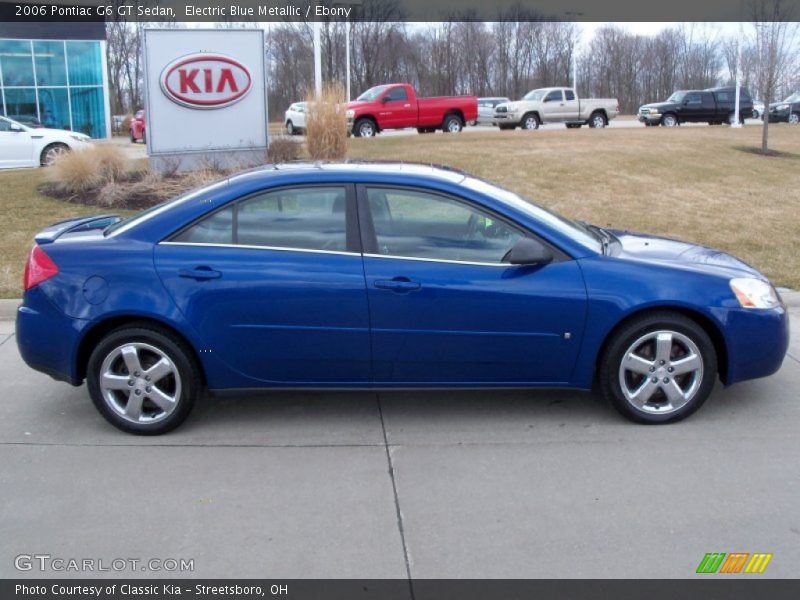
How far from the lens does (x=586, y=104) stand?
33312mm

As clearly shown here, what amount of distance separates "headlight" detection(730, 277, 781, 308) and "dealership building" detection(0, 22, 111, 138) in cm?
3682

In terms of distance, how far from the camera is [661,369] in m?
5.00

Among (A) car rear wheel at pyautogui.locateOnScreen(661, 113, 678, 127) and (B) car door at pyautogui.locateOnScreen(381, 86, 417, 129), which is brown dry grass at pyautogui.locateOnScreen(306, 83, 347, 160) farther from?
(A) car rear wheel at pyautogui.locateOnScreen(661, 113, 678, 127)

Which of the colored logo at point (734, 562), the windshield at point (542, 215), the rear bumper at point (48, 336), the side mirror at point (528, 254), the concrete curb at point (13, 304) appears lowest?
the colored logo at point (734, 562)

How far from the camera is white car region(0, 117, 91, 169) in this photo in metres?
19.8

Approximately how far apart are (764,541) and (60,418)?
159 inches

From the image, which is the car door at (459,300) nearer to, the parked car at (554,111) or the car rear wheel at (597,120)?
the parked car at (554,111)

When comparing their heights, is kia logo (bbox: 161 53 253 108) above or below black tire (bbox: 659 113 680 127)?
above

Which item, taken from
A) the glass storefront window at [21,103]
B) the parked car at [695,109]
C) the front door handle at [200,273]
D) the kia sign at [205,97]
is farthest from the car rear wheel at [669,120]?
the front door handle at [200,273]

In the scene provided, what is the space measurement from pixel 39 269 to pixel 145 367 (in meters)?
0.85

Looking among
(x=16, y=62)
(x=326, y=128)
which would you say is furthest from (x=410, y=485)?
(x=16, y=62)

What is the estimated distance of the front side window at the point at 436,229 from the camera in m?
4.98

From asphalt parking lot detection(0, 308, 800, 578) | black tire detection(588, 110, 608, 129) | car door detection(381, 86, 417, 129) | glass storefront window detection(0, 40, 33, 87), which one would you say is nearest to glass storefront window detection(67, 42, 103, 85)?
glass storefront window detection(0, 40, 33, 87)

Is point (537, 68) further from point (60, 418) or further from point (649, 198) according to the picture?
point (60, 418)
